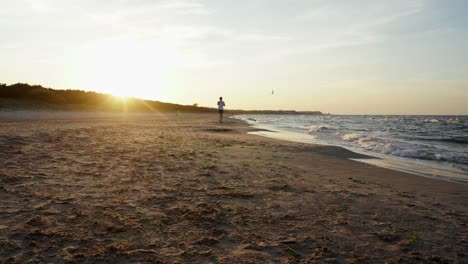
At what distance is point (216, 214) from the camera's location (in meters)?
3.81

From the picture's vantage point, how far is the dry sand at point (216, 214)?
2.86 metres

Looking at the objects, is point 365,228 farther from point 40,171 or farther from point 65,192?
point 40,171

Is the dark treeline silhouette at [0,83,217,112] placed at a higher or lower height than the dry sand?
higher

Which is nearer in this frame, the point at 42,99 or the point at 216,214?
the point at 216,214

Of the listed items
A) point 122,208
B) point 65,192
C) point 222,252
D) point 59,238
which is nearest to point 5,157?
point 65,192

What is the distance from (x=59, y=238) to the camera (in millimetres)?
2967

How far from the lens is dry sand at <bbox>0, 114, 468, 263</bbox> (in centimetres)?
286

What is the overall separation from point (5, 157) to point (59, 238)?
4578 millimetres

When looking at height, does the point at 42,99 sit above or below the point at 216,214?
above

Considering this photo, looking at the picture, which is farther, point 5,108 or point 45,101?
point 45,101

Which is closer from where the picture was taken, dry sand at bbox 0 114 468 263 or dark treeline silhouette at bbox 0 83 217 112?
dry sand at bbox 0 114 468 263

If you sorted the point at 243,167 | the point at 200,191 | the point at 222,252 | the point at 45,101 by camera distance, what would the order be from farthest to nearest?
the point at 45,101
the point at 243,167
the point at 200,191
the point at 222,252

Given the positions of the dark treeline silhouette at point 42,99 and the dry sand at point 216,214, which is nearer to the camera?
the dry sand at point 216,214

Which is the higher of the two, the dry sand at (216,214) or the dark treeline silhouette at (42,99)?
the dark treeline silhouette at (42,99)
